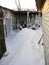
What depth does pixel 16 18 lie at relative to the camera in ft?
69.9

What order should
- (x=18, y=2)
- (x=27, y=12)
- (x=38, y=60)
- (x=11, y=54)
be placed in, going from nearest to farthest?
1. (x=38, y=60)
2. (x=11, y=54)
3. (x=27, y=12)
4. (x=18, y=2)

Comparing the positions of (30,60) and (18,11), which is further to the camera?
(18,11)

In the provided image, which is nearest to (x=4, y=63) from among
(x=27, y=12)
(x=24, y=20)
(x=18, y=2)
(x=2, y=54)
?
(x=2, y=54)

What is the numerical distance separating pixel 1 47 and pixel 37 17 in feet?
37.7

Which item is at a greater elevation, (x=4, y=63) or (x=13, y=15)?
(x=13, y=15)

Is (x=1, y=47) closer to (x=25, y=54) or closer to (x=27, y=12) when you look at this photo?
(x=25, y=54)

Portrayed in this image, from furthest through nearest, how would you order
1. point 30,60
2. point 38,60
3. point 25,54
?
point 25,54 → point 30,60 → point 38,60

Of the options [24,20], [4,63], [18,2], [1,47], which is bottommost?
[4,63]

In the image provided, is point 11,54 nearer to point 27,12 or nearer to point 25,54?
point 25,54

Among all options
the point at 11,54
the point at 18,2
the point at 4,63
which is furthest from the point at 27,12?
the point at 4,63

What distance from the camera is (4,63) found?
802 cm

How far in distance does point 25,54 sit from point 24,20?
1318cm

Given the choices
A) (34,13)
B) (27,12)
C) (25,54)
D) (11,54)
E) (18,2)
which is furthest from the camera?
(18,2)

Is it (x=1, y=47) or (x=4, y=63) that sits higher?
(x=1, y=47)
